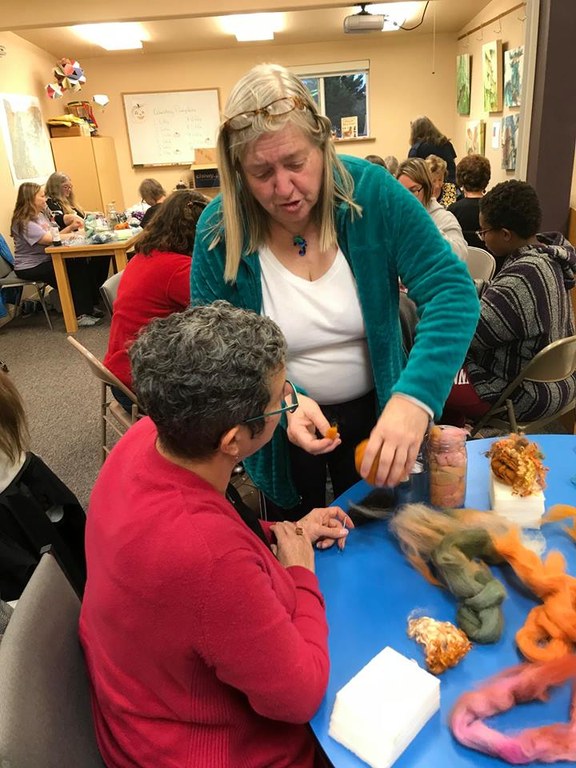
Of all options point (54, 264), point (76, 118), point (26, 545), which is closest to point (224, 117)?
point (26, 545)

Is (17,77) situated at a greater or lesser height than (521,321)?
greater

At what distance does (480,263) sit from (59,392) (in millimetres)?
3073

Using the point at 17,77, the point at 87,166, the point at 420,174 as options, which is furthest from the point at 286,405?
the point at 87,166

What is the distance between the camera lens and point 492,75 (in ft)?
21.4

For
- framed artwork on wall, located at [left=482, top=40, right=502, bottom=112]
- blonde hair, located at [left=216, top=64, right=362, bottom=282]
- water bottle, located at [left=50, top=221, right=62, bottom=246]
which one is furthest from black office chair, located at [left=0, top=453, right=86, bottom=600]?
framed artwork on wall, located at [left=482, top=40, right=502, bottom=112]

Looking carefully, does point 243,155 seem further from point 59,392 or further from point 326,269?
point 59,392

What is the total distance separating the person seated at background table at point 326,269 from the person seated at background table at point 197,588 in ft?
1.01

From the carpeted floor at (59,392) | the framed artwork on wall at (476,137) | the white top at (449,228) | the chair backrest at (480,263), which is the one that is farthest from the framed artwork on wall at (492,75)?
the carpeted floor at (59,392)

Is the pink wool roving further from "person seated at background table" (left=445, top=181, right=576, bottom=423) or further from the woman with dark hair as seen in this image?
the woman with dark hair

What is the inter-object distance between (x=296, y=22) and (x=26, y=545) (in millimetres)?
7248

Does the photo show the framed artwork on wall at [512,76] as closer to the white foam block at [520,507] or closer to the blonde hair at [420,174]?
the blonde hair at [420,174]

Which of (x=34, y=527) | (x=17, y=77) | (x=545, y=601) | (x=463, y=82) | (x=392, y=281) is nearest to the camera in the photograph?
(x=545, y=601)

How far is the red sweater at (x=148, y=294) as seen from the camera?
2643 millimetres

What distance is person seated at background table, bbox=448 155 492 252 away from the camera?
4215mm
